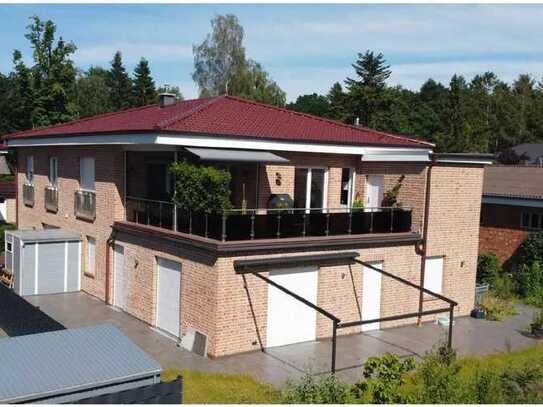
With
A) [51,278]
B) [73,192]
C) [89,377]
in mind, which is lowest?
[51,278]

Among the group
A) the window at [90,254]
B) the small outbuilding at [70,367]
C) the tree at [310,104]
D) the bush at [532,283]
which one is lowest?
the bush at [532,283]

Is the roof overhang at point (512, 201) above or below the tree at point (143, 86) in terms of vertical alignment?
below

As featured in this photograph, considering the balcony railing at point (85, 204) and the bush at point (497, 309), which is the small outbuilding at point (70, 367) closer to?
the balcony railing at point (85, 204)

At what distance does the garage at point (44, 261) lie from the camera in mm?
21828

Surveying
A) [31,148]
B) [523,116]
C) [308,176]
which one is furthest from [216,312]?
[523,116]

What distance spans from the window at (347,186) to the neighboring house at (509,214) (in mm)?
10161

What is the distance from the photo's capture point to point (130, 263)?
19.9 m

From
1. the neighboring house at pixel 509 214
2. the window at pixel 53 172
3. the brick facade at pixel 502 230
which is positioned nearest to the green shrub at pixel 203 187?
the window at pixel 53 172

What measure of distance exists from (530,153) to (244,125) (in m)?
56.0

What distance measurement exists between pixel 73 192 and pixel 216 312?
11.2 metres

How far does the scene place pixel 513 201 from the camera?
1096 inches

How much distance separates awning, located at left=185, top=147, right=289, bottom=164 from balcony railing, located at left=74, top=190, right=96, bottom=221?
6804mm

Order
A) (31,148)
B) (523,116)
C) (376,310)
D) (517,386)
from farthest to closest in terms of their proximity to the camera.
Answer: (523,116) → (31,148) → (376,310) → (517,386)

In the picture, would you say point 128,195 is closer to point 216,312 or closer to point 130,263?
point 130,263
